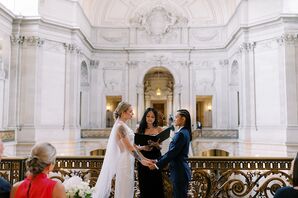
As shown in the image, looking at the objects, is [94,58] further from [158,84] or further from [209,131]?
[209,131]

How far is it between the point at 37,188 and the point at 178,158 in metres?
2.53

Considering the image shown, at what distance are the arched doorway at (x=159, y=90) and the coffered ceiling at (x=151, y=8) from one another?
17.6 feet

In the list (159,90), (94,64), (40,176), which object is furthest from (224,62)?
(40,176)

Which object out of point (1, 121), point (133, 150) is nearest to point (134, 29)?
point (1, 121)

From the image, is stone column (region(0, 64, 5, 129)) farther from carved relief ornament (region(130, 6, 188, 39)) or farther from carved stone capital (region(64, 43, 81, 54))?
carved relief ornament (region(130, 6, 188, 39))

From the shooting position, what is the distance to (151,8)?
28141 millimetres

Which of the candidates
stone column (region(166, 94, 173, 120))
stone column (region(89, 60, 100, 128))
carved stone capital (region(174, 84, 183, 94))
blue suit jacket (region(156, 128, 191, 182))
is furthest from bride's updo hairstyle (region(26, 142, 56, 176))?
stone column (region(166, 94, 173, 120))

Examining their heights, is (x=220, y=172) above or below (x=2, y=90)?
below

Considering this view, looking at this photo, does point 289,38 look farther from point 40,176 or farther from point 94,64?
point 40,176

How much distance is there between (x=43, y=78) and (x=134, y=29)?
10916mm

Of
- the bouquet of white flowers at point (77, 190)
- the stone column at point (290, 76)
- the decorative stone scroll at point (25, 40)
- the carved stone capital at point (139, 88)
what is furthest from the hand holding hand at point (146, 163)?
the carved stone capital at point (139, 88)

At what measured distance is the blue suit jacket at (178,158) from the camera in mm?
4738

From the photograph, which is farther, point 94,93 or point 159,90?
point 159,90

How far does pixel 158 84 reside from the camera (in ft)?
101
